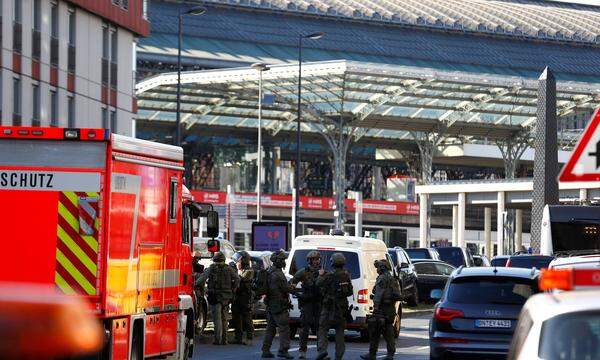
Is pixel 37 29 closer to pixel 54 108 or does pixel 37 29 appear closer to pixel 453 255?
pixel 54 108

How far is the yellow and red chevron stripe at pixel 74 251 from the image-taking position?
13766 millimetres

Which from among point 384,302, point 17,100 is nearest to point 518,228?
point 17,100

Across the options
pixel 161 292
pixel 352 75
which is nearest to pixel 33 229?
pixel 161 292

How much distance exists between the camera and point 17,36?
1897 inches

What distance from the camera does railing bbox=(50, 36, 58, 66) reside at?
5109 cm

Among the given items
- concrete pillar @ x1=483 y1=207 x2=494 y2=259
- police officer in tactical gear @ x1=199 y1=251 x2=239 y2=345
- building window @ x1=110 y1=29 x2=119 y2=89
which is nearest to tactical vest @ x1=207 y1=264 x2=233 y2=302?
police officer in tactical gear @ x1=199 y1=251 x2=239 y2=345

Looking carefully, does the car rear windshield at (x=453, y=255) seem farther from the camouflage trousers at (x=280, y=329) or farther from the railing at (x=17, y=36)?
the camouflage trousers at (x=280, y=329)

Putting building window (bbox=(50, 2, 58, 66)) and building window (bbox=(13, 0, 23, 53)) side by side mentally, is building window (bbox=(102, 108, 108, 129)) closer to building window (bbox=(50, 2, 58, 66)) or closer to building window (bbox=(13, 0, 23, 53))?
building window (bbox=(50, 2, 58, 66))

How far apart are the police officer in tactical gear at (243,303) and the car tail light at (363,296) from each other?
6.23 ft

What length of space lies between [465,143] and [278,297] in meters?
81.8

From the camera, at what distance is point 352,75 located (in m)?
73.4

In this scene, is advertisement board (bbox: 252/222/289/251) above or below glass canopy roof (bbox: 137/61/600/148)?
below

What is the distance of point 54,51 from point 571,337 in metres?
46.2

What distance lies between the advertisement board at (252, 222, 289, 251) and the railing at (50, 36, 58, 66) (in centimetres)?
1122
